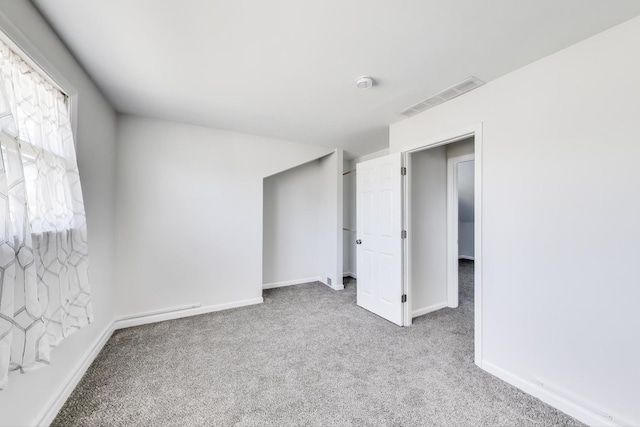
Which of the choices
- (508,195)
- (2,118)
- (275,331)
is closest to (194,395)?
(275,331)

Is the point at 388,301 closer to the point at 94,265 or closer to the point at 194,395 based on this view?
the point at 194,395

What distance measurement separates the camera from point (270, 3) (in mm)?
1310

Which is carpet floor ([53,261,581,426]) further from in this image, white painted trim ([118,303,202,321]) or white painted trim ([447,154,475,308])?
white painted trim ([447,154,475,308])

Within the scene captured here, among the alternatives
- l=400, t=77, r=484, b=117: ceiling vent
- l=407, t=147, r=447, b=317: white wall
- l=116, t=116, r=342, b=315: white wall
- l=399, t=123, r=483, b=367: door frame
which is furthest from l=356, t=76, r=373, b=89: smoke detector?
l=116, t=116, r=342, b=315: white wall

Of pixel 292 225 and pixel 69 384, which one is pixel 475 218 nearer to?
pixel 292 225

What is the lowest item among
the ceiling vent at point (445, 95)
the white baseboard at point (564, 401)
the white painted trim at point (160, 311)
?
the white baseboard at point (564, 401)

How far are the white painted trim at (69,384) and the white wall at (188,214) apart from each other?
0.60m

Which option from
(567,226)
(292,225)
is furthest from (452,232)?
(292,225)

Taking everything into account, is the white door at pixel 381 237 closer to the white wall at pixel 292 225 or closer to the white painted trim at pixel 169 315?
the white wall at pixel 292 225

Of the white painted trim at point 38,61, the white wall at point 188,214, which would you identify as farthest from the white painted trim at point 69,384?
the white painted trim at point 38,61

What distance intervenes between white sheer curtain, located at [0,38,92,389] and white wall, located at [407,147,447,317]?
10.1 feet

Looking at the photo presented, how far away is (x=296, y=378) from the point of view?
192 cm

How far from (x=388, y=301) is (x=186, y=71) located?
306cm

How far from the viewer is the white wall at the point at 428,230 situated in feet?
10.2
